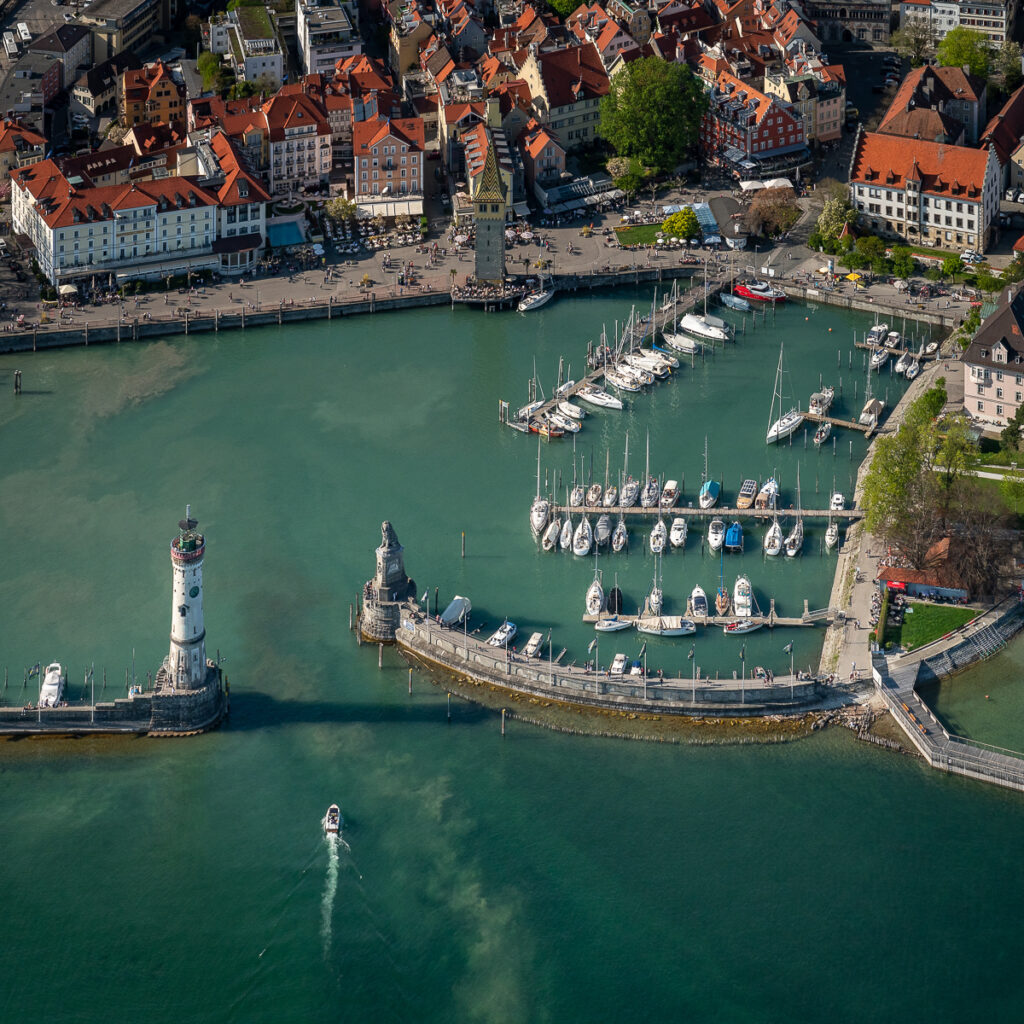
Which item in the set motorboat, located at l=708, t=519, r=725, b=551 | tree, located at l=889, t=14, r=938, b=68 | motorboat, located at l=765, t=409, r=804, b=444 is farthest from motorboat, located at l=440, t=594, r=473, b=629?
tree, located at l=889, t=14, r=938, b=68

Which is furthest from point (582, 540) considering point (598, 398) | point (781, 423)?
point (781, 423)

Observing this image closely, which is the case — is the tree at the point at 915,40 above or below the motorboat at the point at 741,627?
above

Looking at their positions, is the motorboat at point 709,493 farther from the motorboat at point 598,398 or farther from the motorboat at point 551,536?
the motorboat at point 598,398

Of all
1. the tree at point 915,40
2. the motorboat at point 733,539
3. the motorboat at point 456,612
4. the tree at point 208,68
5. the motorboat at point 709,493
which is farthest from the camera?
the tree at point 915,40

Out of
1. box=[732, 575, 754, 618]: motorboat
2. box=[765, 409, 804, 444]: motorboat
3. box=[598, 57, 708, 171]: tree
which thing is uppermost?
box=[598, 57, 708, 171]: tree

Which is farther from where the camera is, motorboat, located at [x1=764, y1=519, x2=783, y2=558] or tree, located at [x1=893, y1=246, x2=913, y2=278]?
tree, located at [x1=893, y1=246, x2=913, y2=278]

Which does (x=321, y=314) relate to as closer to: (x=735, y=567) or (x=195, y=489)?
(x=195, y=489)

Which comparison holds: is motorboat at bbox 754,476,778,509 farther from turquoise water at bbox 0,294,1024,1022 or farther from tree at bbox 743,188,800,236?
tree at bbox 743,188,800,236

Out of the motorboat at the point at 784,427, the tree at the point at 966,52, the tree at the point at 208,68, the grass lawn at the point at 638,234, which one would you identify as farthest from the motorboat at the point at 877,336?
the tree at the point at 208,68
